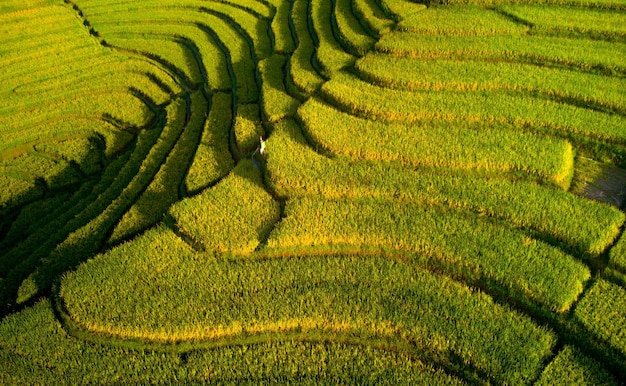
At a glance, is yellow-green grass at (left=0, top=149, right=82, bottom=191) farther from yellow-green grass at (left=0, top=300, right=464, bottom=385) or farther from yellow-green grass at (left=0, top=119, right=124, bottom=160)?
yellow-green grass at (left=0, top=300, right=464, bottom=385)

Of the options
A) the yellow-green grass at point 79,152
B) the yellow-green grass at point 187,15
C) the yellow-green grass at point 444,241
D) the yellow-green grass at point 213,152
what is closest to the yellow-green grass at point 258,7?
the yellow-green grass at point 187,15

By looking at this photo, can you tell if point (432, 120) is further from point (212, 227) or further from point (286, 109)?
point (212, 227)

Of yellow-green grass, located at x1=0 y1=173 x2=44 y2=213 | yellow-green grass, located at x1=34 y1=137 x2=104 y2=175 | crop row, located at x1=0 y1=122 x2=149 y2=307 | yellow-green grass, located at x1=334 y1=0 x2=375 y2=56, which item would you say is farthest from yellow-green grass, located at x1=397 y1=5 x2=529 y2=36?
yellow-green grass, located at x1=0 y1=173 x2=44 y2=213

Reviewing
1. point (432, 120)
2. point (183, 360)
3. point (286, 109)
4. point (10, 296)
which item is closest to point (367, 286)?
point (183, 360)

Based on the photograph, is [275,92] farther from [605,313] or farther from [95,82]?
[605,313]

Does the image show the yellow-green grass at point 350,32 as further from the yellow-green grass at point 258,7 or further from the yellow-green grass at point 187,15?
the yellow-green grass at point 258,7

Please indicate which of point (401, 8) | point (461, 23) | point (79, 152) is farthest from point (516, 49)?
point (79, 152)
